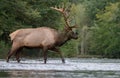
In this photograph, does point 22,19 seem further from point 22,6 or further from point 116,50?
point 116,50

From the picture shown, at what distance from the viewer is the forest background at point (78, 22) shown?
50938mm

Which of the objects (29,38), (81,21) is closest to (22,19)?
(29,38)

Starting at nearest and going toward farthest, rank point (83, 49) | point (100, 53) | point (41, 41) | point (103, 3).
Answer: point (41, 41), point (100, 53), point (83, 49), point (103, 3)

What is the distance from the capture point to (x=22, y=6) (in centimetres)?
4994

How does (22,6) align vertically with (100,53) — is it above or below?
above

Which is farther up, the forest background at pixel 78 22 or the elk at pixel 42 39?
the elk at pixel 42 39

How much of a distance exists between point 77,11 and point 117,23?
15335 mm

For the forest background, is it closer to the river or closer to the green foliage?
the green foliage

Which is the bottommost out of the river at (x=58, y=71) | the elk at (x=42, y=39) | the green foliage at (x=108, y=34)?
the green foliage at (x=108, y=34)

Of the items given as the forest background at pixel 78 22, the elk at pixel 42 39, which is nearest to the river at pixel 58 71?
the elk at pixel 42 39

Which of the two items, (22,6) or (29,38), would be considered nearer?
(29,38)

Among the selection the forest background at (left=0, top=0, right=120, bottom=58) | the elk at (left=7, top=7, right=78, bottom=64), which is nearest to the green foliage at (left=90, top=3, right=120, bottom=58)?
the forest background at (left=0, top=0, right=120, bottom=58)

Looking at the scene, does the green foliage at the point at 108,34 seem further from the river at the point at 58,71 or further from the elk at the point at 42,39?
the river at the point at 58,71

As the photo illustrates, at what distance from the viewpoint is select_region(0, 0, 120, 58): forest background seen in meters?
50.9
